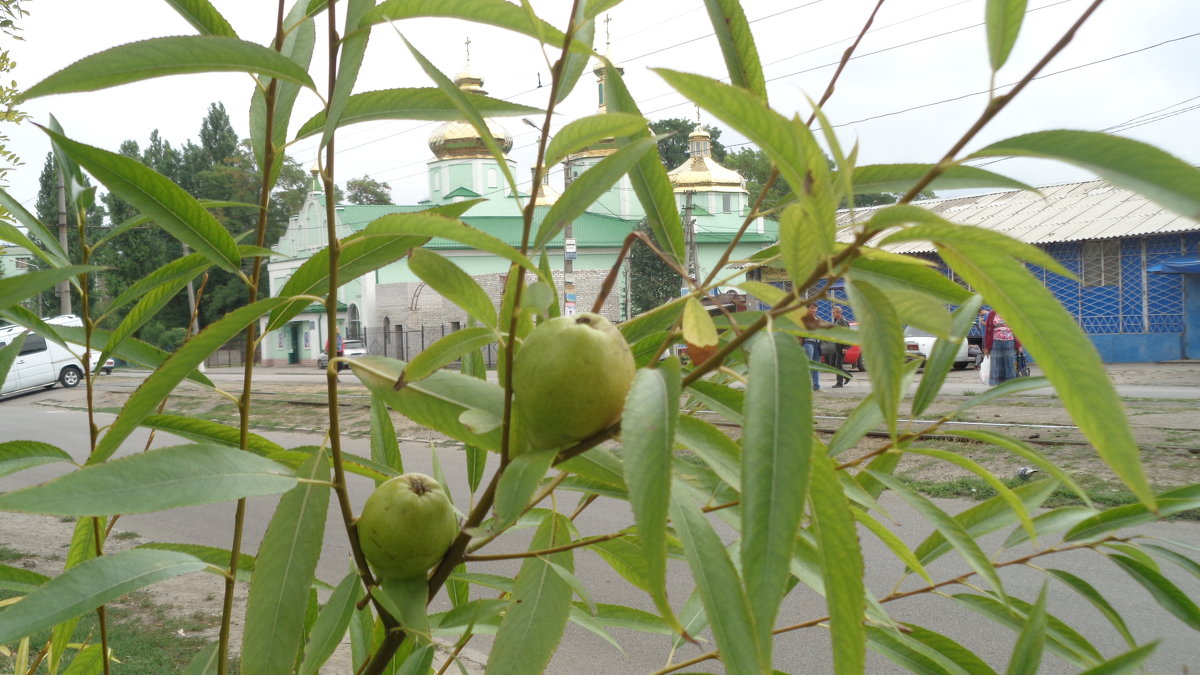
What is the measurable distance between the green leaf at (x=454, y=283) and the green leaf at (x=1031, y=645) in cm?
39

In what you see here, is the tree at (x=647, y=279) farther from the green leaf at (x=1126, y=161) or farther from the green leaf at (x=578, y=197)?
the green leaf at (x=1126, y=161)

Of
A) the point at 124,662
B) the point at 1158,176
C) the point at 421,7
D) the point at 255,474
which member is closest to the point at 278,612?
the point at 255,474

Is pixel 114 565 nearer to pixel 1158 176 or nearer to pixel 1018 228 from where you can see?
pixel 1158 176

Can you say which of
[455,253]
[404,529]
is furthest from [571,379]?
[455,253]

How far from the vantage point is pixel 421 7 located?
0.53m

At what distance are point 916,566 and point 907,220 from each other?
8.1 inches

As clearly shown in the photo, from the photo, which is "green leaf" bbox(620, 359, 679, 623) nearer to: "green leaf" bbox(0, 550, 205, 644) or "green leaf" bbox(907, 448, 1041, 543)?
"green leaf" bbox(907, 448, 1041, 543)

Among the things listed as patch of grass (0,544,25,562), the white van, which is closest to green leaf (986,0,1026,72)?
patch of grass (0,544,25,562)

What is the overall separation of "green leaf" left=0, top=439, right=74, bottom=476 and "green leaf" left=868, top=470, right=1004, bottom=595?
2.08 ft

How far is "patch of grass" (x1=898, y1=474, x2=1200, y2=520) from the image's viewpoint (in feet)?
16.3

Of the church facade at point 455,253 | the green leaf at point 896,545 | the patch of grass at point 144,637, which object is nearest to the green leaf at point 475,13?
the green leaf at point 896,545

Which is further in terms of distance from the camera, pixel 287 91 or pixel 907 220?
pixel 287 91

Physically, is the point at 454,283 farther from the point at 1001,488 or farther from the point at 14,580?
the point at 14,580

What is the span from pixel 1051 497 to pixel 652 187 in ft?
16.7
